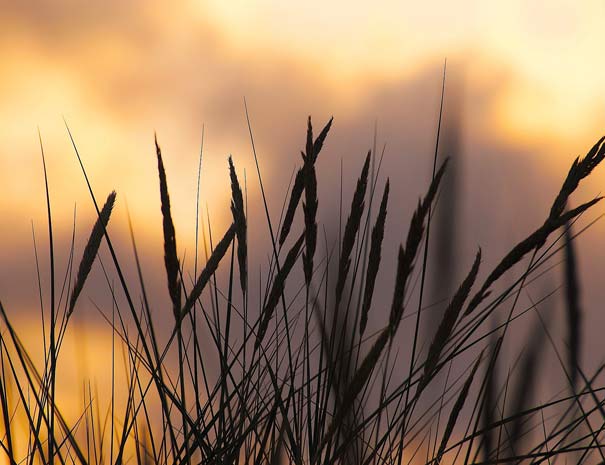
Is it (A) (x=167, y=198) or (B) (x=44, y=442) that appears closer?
(A) (x=167, y=198)

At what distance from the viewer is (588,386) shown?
106 cm

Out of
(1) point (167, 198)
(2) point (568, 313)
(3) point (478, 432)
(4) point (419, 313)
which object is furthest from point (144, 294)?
(2) point (568, 313)

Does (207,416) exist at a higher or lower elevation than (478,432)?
higher

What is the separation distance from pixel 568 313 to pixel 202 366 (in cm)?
51

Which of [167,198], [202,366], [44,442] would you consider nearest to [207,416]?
[202,366]

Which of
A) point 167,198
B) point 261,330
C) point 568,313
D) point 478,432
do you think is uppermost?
point 167,198

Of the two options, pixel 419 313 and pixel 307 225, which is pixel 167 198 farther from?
pixel 419 313

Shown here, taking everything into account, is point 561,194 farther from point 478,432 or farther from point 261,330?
point 261,330

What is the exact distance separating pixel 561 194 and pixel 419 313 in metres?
0.22

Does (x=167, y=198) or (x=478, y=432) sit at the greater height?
(x=167, y=198)

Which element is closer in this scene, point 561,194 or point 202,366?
point 561,194

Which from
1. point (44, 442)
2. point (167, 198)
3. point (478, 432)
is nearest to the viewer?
point (167, 198)

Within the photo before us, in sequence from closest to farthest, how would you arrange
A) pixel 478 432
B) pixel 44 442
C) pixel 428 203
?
pixel 428 203 → pixel 478 432 → pixel 44 442

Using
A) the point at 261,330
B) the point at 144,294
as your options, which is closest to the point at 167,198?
the point at 144,294
